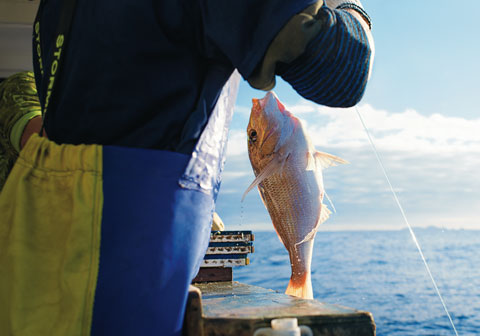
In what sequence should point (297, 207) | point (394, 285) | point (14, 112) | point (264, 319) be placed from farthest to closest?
point (394, 285) < point (297, 207) < point (14, 112) < point (264, 319)

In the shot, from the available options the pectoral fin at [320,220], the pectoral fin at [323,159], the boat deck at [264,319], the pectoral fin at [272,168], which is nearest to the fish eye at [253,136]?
the pectoral fin at [272,168]

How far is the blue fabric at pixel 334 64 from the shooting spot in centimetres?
91

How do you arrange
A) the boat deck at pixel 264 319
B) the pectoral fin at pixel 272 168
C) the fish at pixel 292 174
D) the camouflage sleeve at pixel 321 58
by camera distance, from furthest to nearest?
the fish at pixel 292 174 < the pectoral fin at pixel 272 168 < the boat deck at pixel 264 319 < the camouflage sleeve at pixel 321 58

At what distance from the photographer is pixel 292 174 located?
2.92 meters

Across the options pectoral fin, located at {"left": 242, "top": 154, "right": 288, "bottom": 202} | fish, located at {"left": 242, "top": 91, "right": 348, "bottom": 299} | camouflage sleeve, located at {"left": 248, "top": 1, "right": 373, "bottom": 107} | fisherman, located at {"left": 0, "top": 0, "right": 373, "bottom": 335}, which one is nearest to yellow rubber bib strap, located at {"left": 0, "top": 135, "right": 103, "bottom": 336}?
fisherman, located at {"left": 0, "top": 0, "right": 373, "bottom": 335}

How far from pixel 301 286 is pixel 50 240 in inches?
83.2

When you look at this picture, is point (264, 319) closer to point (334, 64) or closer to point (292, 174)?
point (334, 64)

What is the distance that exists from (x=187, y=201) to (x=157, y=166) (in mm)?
105

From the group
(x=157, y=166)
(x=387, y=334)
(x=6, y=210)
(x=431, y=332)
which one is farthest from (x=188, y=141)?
(x=431, y=332)

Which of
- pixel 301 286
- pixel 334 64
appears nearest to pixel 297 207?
pixel 301 286

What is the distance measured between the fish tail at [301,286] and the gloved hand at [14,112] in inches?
72.7

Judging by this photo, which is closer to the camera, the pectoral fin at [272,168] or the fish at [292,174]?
the pectoral fin at [272,168]

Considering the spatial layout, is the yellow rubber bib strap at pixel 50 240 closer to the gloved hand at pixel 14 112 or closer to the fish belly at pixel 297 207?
the gloved hand at pixel 14 112

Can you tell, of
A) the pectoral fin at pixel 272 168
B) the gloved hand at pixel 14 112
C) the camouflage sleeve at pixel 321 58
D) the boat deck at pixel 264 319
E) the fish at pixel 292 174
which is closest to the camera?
the camouflage sleeve at pixel 321 58
